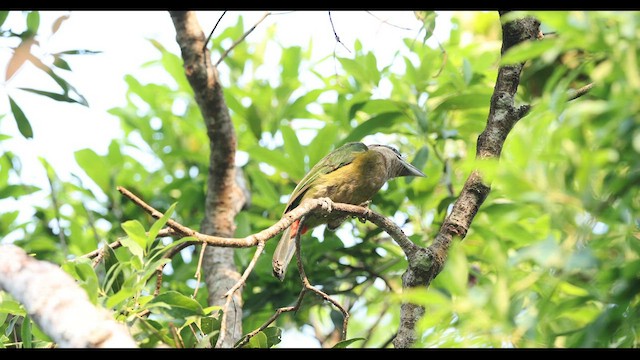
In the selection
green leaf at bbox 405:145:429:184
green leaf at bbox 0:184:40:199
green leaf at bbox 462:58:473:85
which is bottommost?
green leaf at bbox 0:184:40:199

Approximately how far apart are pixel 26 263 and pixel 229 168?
8.43ft

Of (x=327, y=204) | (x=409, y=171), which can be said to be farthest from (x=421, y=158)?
(x=327, y=204)

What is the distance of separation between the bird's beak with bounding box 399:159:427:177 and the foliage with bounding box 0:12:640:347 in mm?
58

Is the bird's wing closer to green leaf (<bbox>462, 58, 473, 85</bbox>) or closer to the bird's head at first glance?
the bird's head

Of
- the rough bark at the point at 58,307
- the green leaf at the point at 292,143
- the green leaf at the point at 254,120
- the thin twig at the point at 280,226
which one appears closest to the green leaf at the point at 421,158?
the green leaf at the point at 292,143

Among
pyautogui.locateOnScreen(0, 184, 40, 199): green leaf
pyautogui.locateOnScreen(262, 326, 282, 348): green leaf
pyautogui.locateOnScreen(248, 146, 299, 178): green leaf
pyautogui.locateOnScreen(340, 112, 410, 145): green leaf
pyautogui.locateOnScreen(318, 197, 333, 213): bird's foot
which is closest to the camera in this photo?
pyautogui.locateOnScreen(262, 326, 282, 348): green leaf

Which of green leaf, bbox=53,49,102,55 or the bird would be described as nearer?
green leaf, bbox=53,49,102,55

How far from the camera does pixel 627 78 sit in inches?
53.7

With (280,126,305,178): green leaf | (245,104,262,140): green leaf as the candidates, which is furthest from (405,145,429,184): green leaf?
(245,104,262,140): green leaf

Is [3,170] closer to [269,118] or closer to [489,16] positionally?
[269,118]

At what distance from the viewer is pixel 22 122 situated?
3510 mm

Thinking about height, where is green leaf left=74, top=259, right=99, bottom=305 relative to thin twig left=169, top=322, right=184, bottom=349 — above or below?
above

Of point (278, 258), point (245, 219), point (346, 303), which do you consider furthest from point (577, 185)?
point (346, 303)

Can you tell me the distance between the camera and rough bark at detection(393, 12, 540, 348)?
2.82 meters
